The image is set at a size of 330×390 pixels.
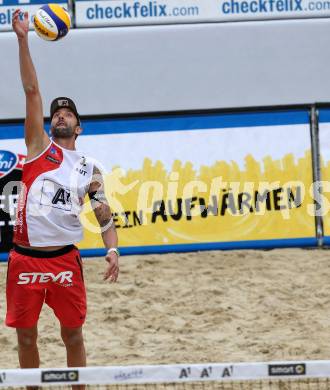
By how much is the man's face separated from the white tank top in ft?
0.33

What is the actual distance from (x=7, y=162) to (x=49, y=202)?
5331 millimetres

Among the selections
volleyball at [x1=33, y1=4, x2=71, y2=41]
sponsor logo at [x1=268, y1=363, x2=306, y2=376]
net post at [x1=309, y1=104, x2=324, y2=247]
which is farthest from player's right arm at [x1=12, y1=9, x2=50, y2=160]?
net post at [x1=309, y1=104, x2=324, y2=247]

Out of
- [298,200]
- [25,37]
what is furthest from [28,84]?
[298,200]

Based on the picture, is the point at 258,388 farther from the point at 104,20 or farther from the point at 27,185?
the point at 104,20

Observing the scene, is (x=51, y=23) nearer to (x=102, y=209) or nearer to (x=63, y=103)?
(x=63, y=103)

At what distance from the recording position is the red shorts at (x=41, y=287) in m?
5.91

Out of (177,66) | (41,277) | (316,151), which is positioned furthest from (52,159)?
(177,66)

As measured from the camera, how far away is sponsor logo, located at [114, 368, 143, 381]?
5.16 m

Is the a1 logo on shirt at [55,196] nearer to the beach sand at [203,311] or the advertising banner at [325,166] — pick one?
the beach sand at [203,311]

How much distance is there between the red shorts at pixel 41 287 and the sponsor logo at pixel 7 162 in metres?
5.14

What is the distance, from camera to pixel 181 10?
12336mm

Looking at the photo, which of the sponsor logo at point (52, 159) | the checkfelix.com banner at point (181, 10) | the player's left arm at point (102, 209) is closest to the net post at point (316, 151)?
the checkfelix.com banner at point (181, 10)

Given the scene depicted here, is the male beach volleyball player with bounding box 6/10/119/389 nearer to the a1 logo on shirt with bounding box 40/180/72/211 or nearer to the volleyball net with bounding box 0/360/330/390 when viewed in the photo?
the a1 logo on shirt with bounding box 40/180/72/211

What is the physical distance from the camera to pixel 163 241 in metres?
11.2
